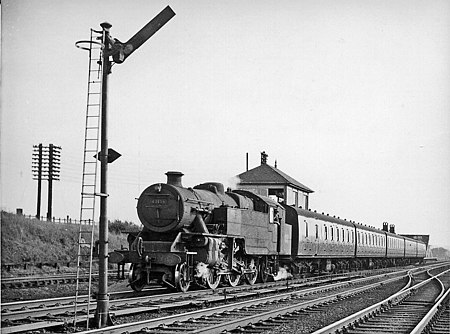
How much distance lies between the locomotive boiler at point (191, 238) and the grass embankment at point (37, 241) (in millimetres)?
12071

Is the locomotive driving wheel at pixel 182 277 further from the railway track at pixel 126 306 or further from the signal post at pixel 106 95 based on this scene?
the signal post at pixel 106 95

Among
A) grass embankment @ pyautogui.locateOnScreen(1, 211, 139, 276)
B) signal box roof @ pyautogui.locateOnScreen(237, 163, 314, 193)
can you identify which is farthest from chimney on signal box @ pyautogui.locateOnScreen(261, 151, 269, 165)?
grass embankment @ pyautogui.locateOnScreen(1, 211, 139, 276)

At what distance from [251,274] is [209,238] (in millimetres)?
4114

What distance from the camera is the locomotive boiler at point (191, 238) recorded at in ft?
52.1

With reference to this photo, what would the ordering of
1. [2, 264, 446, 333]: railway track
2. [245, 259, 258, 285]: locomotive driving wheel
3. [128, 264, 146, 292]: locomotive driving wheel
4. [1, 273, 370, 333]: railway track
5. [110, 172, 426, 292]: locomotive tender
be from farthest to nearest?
[245, 259, 258, 285]: locomotive driving wheel, [128, 264, 146, 292]: locomotive driving wheel, [110, 172, 426, 292]: locomotive tender, [2, 264, 446, 333]: railway track, [1, 273, 370, 333]: railway track

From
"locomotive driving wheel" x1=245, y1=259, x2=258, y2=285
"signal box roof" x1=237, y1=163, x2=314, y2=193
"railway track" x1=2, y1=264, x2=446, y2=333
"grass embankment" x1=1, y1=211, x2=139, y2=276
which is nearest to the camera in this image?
"railway track" x1=2, y1=264, x2=446, y2=333

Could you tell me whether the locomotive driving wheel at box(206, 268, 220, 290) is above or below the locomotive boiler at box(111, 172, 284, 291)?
below

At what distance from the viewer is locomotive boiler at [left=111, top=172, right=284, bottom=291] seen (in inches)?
625

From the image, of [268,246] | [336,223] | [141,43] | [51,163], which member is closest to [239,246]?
[268,246]

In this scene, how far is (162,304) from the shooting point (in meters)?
12.9

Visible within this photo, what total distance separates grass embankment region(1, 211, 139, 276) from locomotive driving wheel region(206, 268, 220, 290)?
499 inches

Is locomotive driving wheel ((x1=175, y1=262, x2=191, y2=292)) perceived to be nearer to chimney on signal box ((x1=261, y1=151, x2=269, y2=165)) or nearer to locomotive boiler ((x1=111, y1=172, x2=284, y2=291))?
locomotive boiler ((x1=111, y1=172, x2=284, y2=291))

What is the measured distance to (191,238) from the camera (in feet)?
55.6

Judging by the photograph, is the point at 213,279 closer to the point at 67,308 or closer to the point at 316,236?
the point at 67,308
